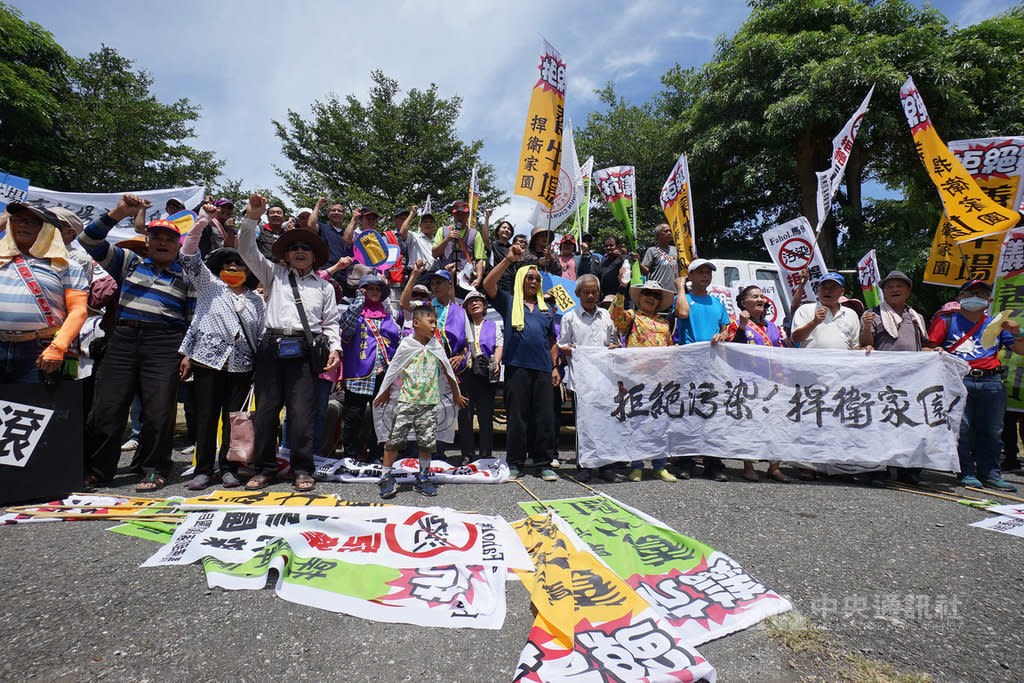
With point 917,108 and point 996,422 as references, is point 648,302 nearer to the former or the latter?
point 996,422

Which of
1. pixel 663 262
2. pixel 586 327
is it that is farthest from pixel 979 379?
pixel 586 327

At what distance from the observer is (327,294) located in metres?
4.37

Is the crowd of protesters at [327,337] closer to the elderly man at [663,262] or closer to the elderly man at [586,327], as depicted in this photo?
the elderly man at [586,327]

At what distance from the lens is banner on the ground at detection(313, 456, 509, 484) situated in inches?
175

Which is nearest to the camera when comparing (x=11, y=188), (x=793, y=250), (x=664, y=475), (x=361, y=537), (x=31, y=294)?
(x=361, y=537)

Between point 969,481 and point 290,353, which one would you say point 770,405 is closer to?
point 969,481

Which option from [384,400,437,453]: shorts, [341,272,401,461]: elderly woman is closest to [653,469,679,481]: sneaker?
[384,400,437,453]: shorts

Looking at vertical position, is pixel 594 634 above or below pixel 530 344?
below

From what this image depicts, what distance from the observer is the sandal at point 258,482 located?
13.4ft

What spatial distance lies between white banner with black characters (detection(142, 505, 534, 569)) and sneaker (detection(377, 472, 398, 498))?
2.50ft

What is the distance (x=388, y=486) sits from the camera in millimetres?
4043

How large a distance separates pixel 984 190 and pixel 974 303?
1769mm

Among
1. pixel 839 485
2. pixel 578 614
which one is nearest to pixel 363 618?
pixel 578 614

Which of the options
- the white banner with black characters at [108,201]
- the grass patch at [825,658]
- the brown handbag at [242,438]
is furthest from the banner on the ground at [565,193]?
the white banner with black characters at [108,201]
